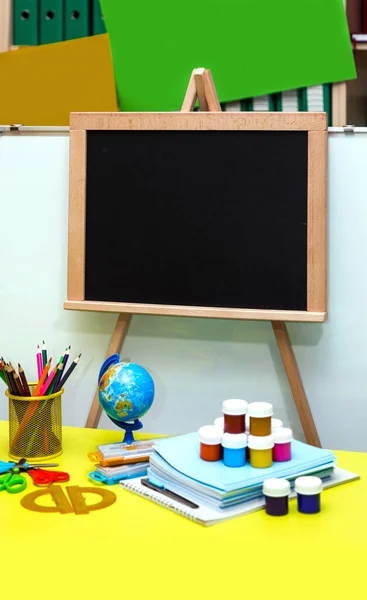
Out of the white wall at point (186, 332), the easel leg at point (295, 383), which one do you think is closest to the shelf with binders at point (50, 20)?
the white wall at point (186, 332)

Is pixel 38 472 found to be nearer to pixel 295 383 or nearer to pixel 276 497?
pixel 276 497

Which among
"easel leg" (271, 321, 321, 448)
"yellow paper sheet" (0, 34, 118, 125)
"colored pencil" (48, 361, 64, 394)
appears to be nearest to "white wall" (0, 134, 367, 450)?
"easel leg" (271, 321, 321, 448)

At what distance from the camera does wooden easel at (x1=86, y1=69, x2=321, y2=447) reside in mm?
1522

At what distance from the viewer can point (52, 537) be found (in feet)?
2.79

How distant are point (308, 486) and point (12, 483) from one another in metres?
0.42

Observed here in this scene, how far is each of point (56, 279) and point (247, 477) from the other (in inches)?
35.4

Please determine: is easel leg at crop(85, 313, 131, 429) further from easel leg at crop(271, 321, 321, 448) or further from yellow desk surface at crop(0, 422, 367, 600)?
yellow desk surface at crop(0, 422, 367, 600)

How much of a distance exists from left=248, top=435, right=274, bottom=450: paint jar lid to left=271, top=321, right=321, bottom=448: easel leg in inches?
22.5

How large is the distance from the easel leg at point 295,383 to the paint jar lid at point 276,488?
62 centimetres

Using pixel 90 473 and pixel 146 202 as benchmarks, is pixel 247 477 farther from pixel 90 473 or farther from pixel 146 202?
pixel 146 202

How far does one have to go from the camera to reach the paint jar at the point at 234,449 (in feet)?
3.15

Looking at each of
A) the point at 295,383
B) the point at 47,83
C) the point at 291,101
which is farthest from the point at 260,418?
the point at 47,83

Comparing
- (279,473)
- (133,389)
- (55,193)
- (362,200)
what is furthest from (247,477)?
(55,193)

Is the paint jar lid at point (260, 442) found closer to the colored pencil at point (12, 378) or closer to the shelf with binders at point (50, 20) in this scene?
the colored pencil at point (12, 378)
